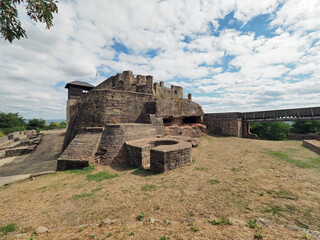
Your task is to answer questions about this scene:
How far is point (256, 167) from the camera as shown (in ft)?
18.3

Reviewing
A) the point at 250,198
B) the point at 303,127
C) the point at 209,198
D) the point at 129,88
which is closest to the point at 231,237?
the point at 209,198

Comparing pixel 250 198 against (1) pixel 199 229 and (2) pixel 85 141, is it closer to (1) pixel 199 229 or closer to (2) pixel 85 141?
(1) pixel 199 229

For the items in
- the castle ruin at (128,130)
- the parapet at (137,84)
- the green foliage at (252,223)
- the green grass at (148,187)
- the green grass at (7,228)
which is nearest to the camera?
the green foliage at (252,223)

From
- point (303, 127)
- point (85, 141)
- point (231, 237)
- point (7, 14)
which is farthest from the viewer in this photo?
point (303, 127)

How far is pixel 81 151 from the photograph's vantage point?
6859 millimetres

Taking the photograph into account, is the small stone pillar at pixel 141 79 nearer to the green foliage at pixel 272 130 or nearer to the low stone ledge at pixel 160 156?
the low stone ledge at pixel 160 156

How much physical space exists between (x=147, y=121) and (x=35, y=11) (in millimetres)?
8120

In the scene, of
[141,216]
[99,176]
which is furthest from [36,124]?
[141,216]

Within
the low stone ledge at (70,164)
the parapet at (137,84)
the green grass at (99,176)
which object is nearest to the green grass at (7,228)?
the green grass at (99,176)

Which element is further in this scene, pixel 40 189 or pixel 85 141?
pixel 85 141

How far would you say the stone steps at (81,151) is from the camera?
6359 millimetres

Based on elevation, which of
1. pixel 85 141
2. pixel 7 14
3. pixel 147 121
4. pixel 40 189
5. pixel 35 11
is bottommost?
pixel 40 189

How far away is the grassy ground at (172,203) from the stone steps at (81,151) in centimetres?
71

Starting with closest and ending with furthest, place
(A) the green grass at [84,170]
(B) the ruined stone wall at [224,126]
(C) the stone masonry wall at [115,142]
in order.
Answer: (A) the green grass at [84,170], (C) the stone masonry wall at [115,142], (B) the ruined stone wall at [224,126]
